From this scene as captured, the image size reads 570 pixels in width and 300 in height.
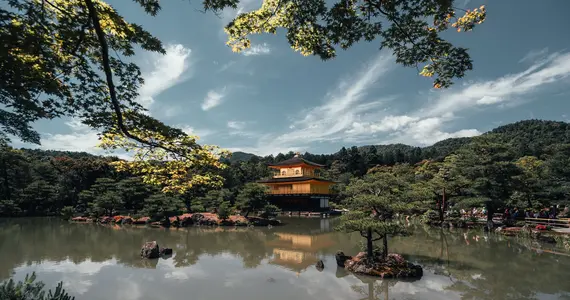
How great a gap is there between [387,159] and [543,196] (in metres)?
33.1

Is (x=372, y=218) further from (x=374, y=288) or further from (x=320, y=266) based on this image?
(x=320, y=266)

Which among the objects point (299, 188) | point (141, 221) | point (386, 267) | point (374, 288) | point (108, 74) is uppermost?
point (108, 74)

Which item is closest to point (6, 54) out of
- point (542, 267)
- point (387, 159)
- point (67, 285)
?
point (67, 285)

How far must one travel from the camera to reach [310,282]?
6.90 metres

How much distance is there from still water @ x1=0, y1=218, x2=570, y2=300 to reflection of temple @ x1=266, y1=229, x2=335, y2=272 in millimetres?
37

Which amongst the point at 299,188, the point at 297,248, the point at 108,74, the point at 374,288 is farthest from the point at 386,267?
the point at 299,188

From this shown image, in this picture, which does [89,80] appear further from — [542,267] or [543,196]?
[543,196]

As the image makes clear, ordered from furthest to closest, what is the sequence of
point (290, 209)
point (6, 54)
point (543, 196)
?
point (290, 209) < point (543, 196) < point (6, 54)

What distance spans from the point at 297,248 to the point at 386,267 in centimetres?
456

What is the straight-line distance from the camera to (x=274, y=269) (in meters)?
8.16

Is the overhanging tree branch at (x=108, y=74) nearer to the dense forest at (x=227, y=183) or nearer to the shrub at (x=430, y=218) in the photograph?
the dense forest at (x=227, y=183)

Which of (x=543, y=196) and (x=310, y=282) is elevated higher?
(x=543, y=196)

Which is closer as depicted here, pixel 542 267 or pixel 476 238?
pixel 542 267

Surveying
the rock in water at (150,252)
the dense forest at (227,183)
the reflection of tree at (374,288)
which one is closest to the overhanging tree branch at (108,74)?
the dense forest at (227,183)
